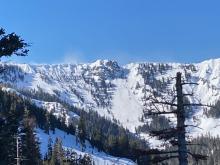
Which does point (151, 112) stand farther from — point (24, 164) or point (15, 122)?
point (24, 164)

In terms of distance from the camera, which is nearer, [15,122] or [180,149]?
[180,149]

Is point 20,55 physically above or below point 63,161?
above

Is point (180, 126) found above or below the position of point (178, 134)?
above

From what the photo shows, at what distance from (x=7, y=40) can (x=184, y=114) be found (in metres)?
6.45

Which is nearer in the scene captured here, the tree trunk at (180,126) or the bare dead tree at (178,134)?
the bare dead tree at (178,134)

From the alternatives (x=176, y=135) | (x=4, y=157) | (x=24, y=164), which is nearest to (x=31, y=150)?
(x=24, y=164)

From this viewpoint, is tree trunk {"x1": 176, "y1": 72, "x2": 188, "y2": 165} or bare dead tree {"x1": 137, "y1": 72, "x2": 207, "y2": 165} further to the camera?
tree trunk {"x1": 176, "y1": 72, "x2": 188, "y2": 165}

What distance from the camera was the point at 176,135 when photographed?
59.1 ft

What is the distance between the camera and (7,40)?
2019 cm

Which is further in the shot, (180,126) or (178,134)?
(178,134)

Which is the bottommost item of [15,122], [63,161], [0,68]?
[63,161]

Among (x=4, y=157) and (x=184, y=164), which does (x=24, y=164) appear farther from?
(x=184, y=164)

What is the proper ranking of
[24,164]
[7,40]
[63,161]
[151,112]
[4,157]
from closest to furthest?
[151,112], [7,40], [4,157], [24,164], [63,161]

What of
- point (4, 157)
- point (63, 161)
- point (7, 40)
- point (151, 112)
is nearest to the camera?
point (151, 112)
